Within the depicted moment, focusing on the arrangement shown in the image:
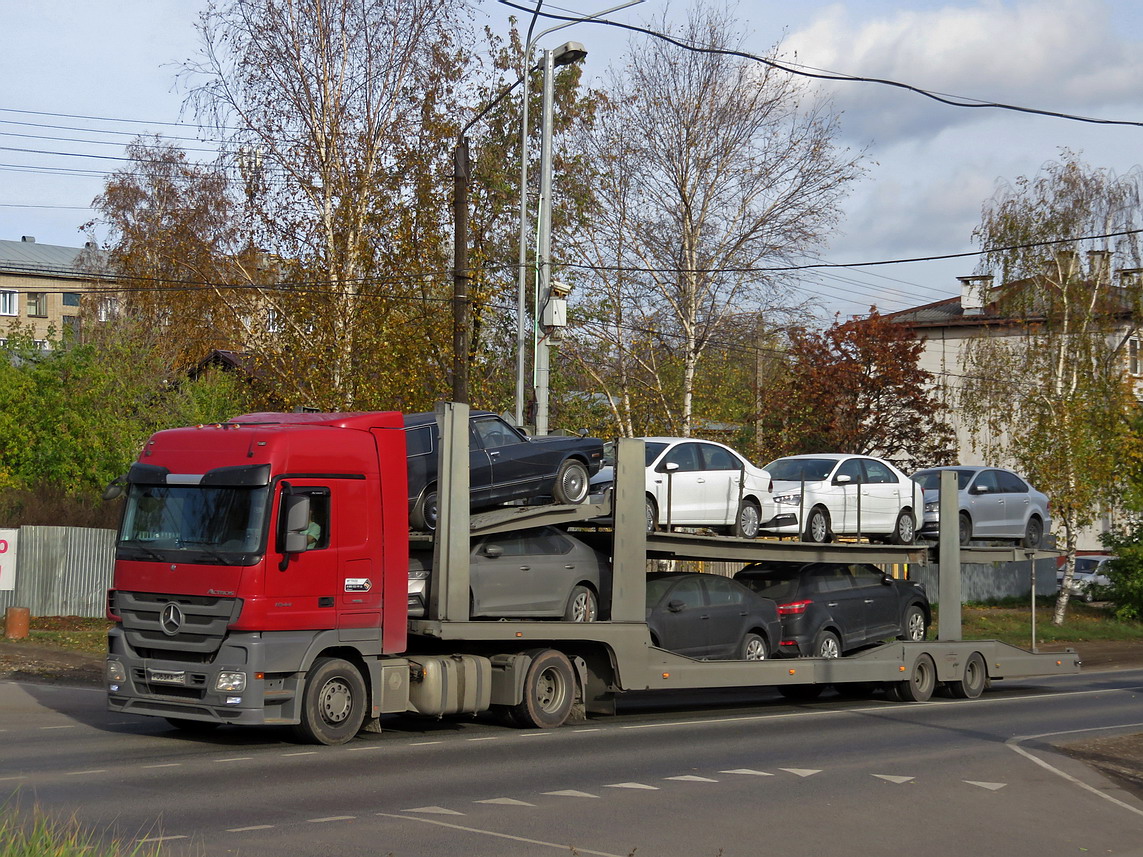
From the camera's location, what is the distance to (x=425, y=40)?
93.1 feet

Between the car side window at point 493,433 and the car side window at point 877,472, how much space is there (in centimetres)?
666

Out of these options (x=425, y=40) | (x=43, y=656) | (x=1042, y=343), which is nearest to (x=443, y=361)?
(x=425, y=40)

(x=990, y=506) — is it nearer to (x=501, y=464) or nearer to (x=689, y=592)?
(x=689, y=592)

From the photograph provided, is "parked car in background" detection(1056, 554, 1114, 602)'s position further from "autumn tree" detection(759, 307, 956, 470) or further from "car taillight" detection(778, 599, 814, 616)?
"car taillight" detection(778, 599, 814, 616)

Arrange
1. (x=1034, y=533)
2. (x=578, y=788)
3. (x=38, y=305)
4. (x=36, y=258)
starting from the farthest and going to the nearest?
(x=36, y=258)
(x=38, y=305)
(x=1034, y=533)
(x=578, y=788)

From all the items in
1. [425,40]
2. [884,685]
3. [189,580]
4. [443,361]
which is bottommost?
[884,685]

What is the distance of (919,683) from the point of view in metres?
19.8

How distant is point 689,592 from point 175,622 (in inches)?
271

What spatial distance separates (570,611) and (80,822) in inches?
291

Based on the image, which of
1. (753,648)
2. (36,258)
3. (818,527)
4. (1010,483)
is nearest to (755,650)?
(753,648)

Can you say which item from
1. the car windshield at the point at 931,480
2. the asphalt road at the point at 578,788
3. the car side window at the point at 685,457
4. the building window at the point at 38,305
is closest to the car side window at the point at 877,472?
the car windshield at the point at 931,480

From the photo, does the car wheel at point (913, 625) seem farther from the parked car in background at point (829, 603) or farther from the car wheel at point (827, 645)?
the car wheel at point (827, 645)

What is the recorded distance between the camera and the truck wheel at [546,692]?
14508 millimetres

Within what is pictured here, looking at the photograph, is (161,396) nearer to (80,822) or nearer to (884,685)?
(884,685)
